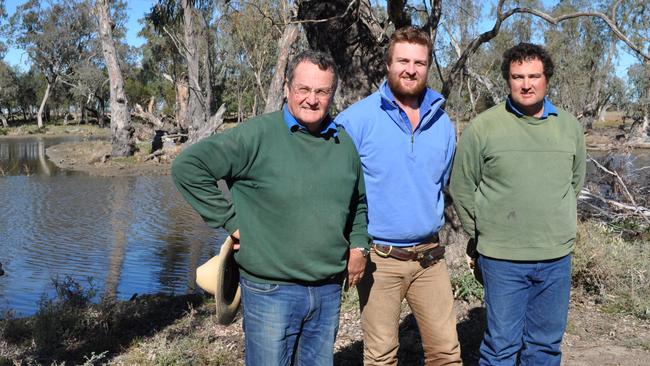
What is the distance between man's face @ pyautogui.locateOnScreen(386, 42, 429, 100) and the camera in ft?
10.0

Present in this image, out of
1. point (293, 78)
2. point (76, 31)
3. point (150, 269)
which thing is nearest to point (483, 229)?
point (293, 78)

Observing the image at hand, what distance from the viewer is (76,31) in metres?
56.1

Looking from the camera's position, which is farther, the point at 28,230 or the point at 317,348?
the point at 28,230

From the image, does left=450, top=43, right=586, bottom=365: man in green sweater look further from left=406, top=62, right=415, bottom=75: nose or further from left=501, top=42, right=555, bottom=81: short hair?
left=406, top=62, right=415, bottom=75: nose

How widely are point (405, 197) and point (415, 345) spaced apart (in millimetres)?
1896

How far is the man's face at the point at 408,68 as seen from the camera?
10.0 feet

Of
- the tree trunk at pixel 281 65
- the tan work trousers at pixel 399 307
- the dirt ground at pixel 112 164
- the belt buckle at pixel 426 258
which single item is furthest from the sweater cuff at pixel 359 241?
the dirt ground at pixel 112 164

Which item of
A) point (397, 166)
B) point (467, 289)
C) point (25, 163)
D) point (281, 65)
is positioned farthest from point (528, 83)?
point (25, 163)

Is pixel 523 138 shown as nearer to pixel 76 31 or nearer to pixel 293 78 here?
pixel 293 78

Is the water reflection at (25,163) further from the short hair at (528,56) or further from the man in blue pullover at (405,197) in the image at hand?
the short hair at (528,56)

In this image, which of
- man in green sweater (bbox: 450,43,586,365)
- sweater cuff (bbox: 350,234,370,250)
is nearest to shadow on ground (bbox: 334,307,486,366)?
man in green sweater (bbox: 450,43,586,365)

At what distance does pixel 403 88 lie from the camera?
309cm

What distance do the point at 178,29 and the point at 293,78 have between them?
34.5 metres

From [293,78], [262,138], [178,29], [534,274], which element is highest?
[178,29]
